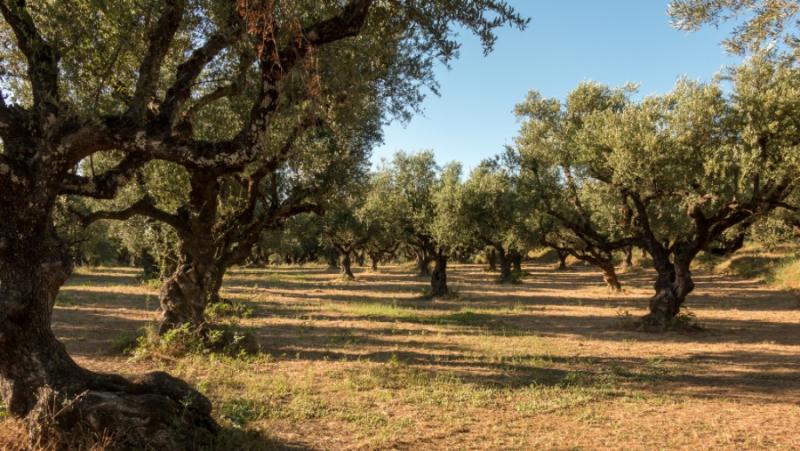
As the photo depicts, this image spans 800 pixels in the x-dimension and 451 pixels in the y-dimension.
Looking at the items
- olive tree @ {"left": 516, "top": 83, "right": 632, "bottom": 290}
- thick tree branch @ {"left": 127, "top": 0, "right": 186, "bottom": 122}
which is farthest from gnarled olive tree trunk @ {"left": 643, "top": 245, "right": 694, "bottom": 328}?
thick tree branch @ {"left": 127, "top": 0, "right": 186, "bottom": 122}

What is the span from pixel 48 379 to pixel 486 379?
8577mm

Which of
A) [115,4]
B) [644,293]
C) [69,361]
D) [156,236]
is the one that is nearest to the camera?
[69,361]

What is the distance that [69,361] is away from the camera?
22.0ft

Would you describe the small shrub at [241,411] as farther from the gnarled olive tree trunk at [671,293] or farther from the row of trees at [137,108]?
the gnarled olive tree trunk at [671,293]

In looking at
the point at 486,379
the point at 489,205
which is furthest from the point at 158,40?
the point at 489,205

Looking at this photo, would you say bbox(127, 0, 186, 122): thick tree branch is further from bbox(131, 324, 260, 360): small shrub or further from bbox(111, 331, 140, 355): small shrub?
bbox(111, 331, 140, 355): small shrub

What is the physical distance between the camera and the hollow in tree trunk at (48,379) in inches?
235

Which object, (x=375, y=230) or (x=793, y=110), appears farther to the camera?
(x=375, y=230)

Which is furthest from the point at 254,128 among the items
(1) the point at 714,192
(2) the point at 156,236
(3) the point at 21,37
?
(1) the point at 714,192

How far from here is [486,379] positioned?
11.7 metres

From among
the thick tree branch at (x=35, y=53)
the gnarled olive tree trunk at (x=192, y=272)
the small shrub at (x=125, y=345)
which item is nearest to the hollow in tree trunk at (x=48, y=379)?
the thick tree branch at (x=35, y=53)

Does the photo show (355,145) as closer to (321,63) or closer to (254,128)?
(321,63)

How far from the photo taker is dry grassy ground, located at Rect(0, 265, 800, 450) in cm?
807

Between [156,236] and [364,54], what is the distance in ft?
43.6
